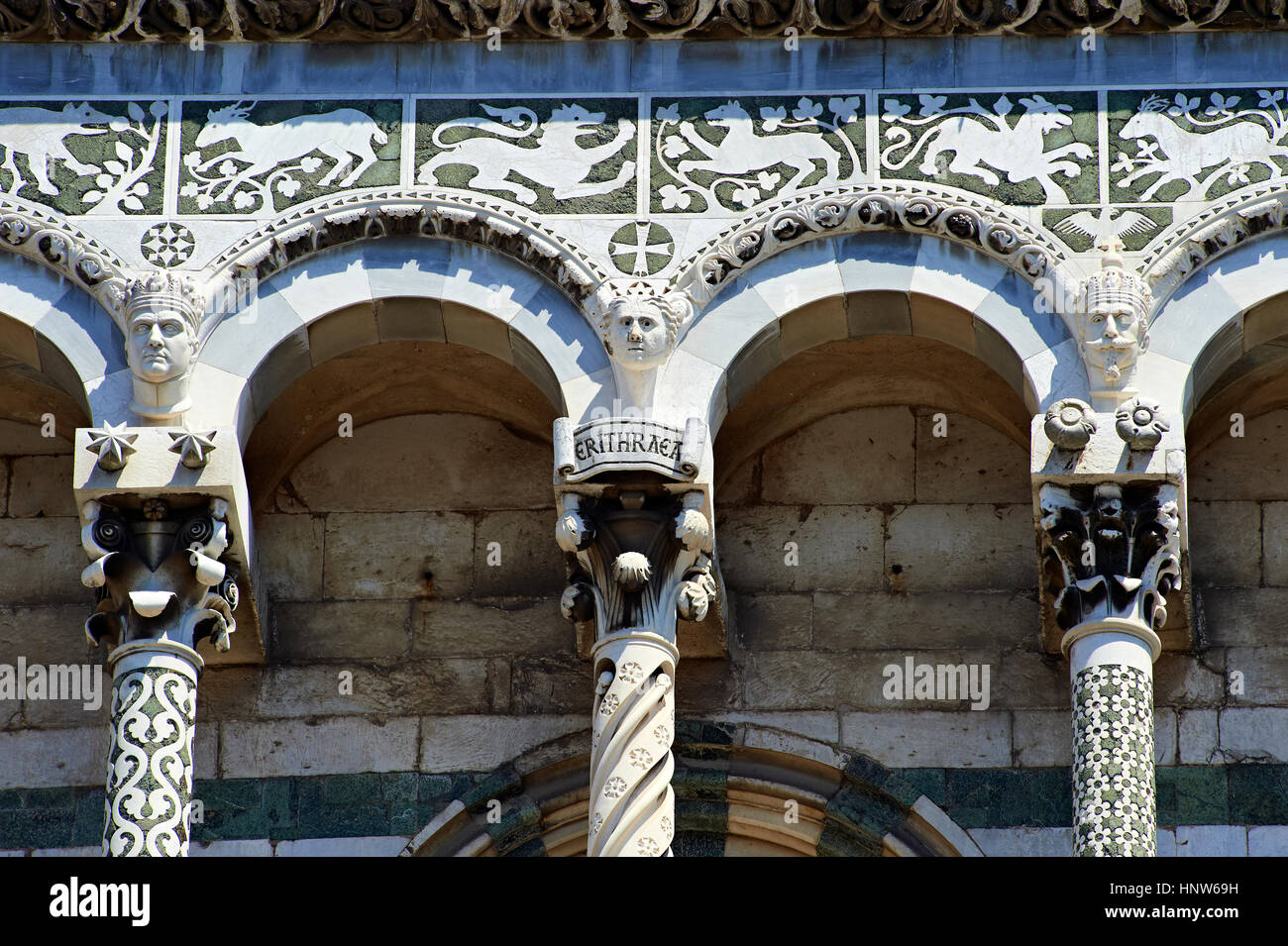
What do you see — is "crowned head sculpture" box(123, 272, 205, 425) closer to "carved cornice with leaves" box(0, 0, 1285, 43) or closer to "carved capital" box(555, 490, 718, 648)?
"carved cornice with leaves" box(0, 0, 1285, 43)

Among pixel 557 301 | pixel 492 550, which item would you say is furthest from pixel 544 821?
pixel 557 301

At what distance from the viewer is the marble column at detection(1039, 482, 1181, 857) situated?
457 inches

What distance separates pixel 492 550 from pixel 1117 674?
2.81 metres

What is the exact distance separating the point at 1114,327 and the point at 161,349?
3.46 meters

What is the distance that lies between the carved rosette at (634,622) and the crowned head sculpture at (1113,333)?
152 cm

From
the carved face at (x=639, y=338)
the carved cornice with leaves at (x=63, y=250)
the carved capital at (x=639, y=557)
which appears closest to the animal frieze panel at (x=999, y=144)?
the carved face at (x=639, y=338)

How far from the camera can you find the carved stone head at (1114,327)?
471 inches

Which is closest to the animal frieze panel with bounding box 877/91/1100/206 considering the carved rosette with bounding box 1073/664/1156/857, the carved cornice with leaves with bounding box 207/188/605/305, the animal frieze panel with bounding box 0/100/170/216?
the carved cornice with leaves with bounding box 207/188/605/305

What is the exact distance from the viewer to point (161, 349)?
12125 millimetres

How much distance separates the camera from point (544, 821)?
42.3ft

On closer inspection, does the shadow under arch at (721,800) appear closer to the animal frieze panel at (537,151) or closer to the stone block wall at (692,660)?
the stone block wall at (692,660)

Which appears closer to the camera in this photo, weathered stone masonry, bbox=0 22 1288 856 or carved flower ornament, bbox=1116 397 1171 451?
carved flower ornament, bbox=1116 397 1171 451

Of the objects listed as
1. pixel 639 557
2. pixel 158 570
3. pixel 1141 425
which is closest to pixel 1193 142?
pixel 1141 425

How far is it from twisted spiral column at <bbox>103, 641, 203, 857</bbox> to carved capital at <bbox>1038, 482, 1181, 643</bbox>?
316cm
